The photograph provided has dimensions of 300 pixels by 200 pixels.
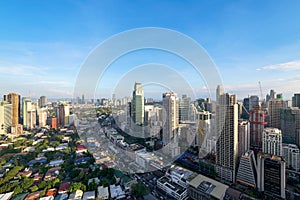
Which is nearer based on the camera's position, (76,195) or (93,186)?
(76,195)

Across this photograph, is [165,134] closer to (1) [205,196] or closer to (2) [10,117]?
(1) [205,196]

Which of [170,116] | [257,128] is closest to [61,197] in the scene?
[170,116]

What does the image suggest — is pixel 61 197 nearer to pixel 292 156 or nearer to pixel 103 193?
pixel 103 193

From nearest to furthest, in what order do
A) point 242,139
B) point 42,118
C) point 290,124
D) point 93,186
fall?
point 93,186 < point 242,139 < point 290,124 < point 42,118

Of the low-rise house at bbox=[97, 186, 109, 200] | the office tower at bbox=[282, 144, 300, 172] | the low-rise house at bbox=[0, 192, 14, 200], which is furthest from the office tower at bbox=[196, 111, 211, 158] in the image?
the low-rise house at bbox=[0, 192, 14, 200]

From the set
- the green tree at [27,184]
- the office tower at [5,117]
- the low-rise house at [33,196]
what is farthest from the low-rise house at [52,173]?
the office tower at [5,117]

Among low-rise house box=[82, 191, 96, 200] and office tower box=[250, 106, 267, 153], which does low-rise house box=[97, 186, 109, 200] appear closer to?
low-rise house box=[82, 191, 96, 200]
